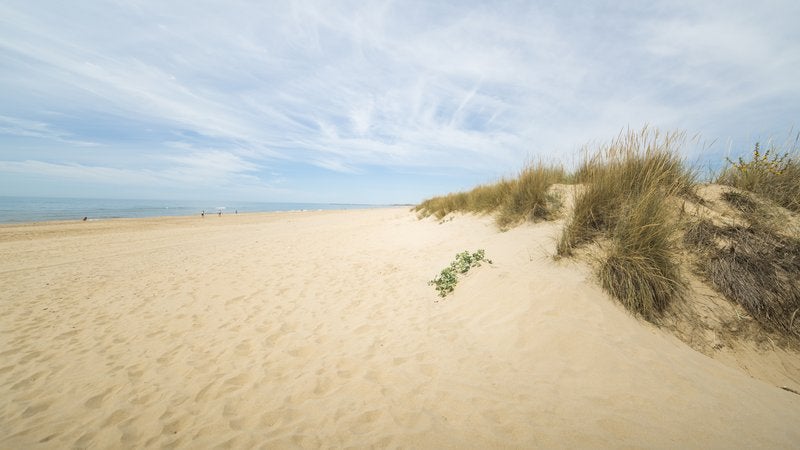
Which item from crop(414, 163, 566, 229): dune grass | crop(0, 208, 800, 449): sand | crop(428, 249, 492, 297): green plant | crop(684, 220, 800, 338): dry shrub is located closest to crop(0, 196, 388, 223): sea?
crop(0, 208, 800, 449): sand

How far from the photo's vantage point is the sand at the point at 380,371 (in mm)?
2324

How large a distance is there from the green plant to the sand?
0.77 ft

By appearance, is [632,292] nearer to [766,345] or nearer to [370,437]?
[766,345]


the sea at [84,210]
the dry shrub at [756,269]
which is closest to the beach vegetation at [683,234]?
the dry shrub at [756,269]

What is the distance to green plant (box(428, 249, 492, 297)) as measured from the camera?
5.28 meters

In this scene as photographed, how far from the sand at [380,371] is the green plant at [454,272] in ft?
0.77

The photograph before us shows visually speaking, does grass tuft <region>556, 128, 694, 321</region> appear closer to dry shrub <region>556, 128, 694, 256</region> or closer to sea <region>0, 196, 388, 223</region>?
dry shrub <region>556, 128, 694, 256</region>

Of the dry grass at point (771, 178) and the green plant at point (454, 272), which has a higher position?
the dry grass at point (771, 178)

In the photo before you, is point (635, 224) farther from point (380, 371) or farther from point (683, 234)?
point (380, 371)

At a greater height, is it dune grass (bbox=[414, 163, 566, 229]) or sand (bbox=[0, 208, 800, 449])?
dune grass (bbox=[414, 163, 566, 229])

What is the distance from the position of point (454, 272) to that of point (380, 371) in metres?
2.76

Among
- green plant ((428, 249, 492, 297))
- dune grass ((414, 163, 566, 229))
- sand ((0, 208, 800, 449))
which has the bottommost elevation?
sand ((0, 208, 800, 449))

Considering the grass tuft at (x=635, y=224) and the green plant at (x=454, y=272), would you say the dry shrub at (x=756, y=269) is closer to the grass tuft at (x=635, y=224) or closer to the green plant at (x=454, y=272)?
the grass tuft at (x=635, y=224)

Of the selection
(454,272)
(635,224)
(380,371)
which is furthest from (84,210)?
(635,224)
